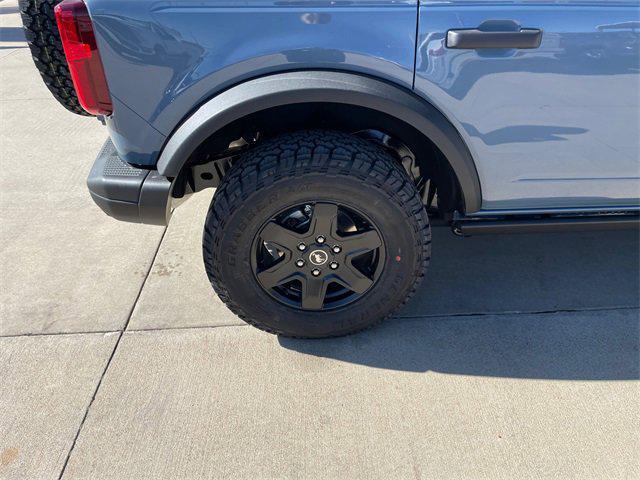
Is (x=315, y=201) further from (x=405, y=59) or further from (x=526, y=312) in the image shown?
(x=526, y=312)

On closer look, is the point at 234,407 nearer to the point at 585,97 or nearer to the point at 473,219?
the point at 473,219

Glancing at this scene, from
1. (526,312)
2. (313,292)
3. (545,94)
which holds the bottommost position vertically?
(526,312)

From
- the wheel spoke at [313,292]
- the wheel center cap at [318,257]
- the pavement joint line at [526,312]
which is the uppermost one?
the wheel center cap at [318,257]

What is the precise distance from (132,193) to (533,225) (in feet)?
5.70

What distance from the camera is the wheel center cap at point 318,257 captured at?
2246mm

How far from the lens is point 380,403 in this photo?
83.7 inches

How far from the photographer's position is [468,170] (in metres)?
2.15

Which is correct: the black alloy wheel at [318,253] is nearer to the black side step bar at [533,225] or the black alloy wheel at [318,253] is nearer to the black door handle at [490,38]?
the black side step bar at [533,225]

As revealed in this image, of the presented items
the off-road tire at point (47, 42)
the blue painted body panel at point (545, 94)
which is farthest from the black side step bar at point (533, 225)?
the off-road tire at point (47, 42)

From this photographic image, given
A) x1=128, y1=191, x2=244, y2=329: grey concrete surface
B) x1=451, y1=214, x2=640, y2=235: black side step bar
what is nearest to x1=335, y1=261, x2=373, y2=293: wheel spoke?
x1=451, y1=214, x2=640, y2=235: black side step bar

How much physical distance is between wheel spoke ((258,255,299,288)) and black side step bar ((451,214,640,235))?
77cm

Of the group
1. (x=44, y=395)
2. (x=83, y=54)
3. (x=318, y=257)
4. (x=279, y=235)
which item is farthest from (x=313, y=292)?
(x=83, y=54)

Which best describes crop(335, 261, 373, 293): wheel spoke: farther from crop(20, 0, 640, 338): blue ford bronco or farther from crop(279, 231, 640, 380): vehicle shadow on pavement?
crop(279, 231, 640, 380): vehicle shadow on pavement

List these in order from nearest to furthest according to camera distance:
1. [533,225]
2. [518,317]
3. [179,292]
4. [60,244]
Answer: [533,225], [518,317], [179,292], [60,244]
